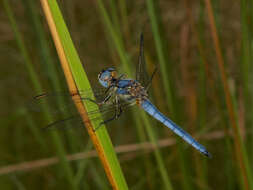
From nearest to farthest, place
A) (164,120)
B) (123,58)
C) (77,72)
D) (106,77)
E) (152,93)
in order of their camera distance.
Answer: (77,72) < (123,58) < (164,120) < (106,77) < (152,93)

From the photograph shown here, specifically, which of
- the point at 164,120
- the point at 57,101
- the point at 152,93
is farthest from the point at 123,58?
the point at 152,93

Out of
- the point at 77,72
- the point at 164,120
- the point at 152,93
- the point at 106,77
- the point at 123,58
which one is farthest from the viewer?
the point at 152,93

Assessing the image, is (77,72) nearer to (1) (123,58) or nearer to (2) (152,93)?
(1) (123,58)

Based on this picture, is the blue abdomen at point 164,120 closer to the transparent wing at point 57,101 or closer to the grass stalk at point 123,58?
the grass stalk at point 123,58

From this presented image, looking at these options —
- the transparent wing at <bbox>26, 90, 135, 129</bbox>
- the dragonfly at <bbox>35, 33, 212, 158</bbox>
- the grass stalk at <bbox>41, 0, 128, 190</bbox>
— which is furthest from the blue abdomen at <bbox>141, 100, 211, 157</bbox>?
the grass stalk at <bbox>41, 0, 128, 190</bbox>

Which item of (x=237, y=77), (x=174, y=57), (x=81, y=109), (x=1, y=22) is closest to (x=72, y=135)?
(x=81, y=109)

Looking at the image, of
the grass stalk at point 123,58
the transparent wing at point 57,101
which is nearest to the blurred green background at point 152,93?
the grass stalk at point 123,58

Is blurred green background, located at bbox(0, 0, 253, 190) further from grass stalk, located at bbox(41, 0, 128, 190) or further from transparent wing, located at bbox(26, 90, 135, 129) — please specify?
grass stalk, located at bbox(41, 0, 128, 190)
